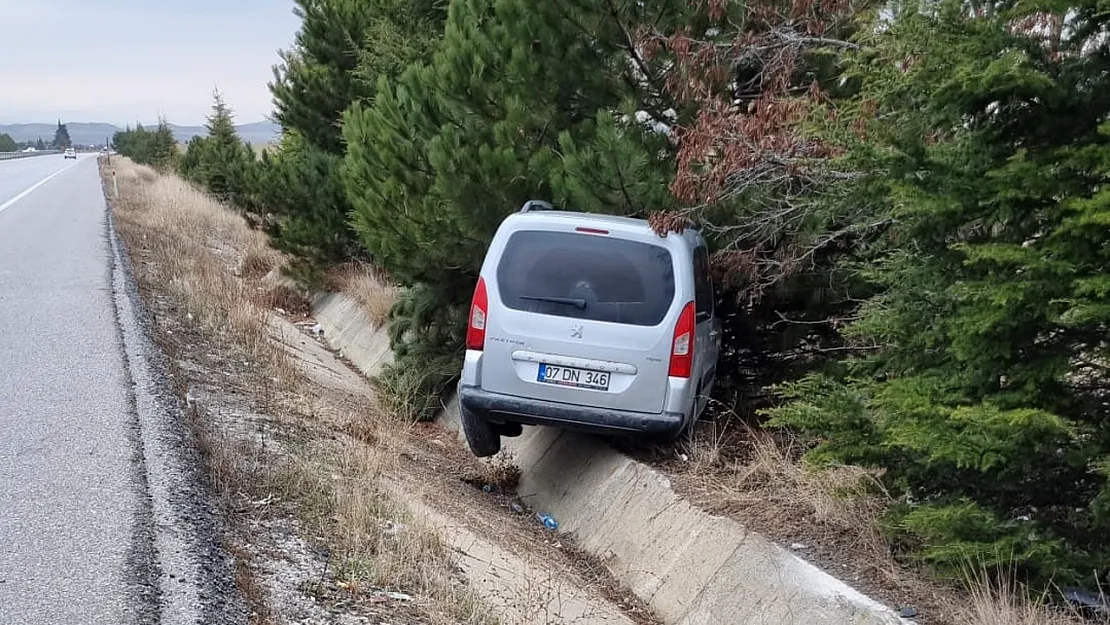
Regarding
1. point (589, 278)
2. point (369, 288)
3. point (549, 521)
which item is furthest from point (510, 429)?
point (369, 288)

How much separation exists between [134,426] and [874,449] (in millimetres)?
4547

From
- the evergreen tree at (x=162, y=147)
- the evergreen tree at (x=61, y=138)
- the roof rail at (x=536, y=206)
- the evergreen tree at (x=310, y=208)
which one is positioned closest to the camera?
the roof rail at (x=536, y=206)

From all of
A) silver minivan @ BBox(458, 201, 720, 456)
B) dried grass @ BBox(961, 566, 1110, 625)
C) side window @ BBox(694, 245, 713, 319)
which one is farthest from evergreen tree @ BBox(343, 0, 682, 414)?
dried grass @ BBox(961, 566, 1110, 625)

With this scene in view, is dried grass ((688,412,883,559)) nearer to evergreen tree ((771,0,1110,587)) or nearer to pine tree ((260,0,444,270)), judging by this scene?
evergreen tree ((771,0,1110,587))

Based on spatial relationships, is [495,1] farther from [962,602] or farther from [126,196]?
[126,196]

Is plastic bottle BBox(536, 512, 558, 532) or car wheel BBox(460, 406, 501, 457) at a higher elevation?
car wheel BBox(460, 406, 501, 457)

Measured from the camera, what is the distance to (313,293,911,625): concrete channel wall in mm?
5180

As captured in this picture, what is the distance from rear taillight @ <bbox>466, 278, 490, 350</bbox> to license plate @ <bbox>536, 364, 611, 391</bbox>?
0.52 m

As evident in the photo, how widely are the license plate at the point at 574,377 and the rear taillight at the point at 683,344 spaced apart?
484 millimetres

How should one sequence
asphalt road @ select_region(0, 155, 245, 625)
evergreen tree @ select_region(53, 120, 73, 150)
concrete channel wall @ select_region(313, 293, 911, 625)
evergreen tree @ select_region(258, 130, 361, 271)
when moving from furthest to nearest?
evergreen tree @ select_region(53, 120, 73, 150) < evergreen tree @ select_region(258, 130, 361, 271) < concrete channel wall @ select_region(313, 293, 911, 625) < asphalt road @ select_region(0, 155, 245, 625)

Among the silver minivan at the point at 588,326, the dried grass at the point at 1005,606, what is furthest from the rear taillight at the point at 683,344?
the dried grass at the point at 1005,606

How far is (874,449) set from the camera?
16.5ft

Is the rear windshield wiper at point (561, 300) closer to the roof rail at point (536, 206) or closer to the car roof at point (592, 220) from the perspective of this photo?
the car roof at point (592, 220)

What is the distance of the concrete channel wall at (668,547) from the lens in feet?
17.0
